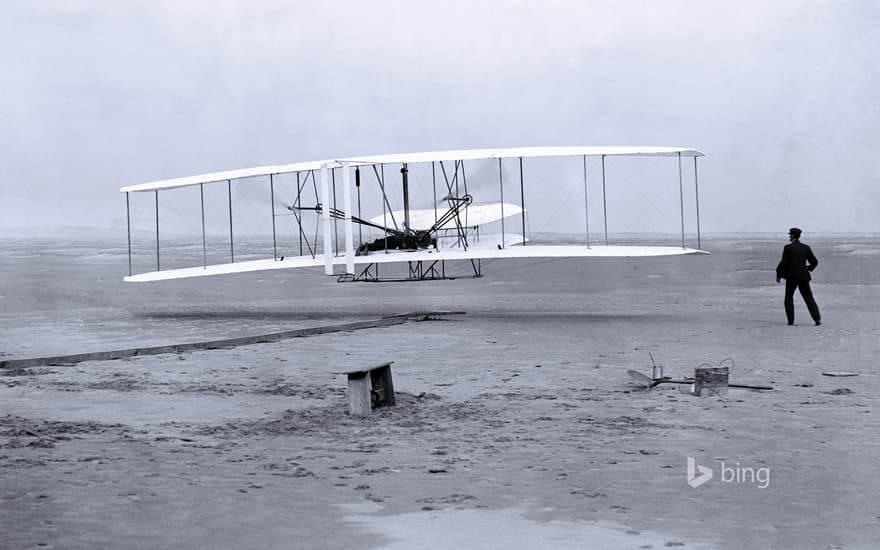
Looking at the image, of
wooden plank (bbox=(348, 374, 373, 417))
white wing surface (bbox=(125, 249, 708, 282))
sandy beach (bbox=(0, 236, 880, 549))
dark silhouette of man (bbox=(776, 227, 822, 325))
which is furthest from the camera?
white wing surface (bbox=(125, 249, 708, 282))

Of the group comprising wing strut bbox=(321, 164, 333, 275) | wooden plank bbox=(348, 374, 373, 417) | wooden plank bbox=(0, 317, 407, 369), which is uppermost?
wing strut bbox=(321, 164, 333, 275)

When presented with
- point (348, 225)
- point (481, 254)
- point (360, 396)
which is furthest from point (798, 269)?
point (360, 396)

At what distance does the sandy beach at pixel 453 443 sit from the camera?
21.1 ft

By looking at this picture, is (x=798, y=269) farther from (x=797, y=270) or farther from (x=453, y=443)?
(x=453, y=443)

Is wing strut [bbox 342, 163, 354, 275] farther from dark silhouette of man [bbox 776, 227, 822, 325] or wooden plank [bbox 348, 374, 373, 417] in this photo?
wooden plank [bbox 348, 374, 373, 417]

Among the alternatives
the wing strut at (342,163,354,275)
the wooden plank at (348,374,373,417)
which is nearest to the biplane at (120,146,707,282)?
the wing strut at (342,163,354,275)

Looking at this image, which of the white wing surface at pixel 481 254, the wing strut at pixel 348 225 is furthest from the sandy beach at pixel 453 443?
the wing strut at pixel 348 225

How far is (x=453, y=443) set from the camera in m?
9.02

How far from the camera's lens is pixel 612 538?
6227 mm

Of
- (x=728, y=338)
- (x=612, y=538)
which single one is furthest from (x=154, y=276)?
(x=612, y=538)

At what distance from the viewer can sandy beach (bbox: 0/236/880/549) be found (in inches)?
253

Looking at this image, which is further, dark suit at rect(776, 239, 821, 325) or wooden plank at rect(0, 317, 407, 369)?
dark suit at rect(776, 239, 821, 325)

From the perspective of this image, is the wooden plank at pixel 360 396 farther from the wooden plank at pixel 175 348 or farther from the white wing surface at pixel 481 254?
the white wing surface at pixel 481 254

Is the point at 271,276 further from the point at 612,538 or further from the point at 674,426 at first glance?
the point at 612,538
